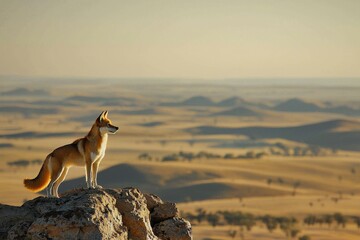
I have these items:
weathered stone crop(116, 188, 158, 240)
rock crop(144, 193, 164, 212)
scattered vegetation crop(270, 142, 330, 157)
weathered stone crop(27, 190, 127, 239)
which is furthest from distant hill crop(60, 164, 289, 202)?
weathered stone crop(27, 190, 127, 239)

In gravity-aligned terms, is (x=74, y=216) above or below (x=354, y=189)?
above

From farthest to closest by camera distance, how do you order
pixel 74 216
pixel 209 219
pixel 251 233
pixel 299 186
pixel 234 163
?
1. pixel 234 163
2. pixel 299 186
3. pixel 209 219
4. pixel 251 233
5. pixel 74 216

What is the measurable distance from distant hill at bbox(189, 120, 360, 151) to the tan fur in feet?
401

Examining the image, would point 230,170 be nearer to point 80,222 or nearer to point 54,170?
point 54,170

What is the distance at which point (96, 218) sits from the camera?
32.1ft

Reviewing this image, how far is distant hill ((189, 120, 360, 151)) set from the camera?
136625mm

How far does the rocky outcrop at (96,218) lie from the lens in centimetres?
968

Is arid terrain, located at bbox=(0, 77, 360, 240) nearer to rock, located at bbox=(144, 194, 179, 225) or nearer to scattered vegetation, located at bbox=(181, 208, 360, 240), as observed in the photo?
scattered vegetation, located at bbox=(181, 208, 360, 240)

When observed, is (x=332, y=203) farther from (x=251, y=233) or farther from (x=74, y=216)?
(x=74, y=216)

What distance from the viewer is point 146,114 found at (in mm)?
197875

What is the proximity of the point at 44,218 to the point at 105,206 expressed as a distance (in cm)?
79

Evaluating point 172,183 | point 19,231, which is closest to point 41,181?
point 19,231

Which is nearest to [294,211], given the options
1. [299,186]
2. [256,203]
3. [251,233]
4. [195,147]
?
[256,203]

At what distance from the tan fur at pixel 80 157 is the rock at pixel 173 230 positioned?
44.5 inches
